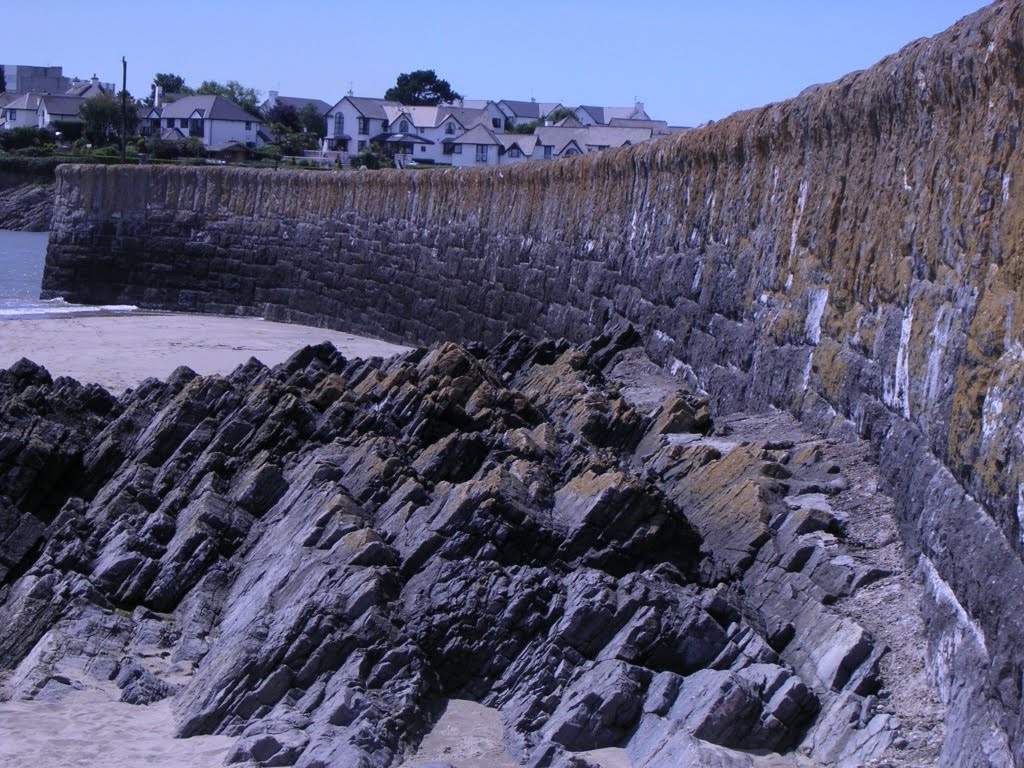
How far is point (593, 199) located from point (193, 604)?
7.58 meters

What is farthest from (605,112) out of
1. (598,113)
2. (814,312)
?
(814,312)

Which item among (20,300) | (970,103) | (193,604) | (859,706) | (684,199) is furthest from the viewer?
(20,300)

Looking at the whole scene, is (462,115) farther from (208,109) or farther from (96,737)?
(96,737)

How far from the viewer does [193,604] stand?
283 inches

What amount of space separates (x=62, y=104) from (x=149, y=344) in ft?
243

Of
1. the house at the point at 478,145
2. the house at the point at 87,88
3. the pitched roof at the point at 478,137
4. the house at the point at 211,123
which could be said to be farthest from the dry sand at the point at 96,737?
the house at the point at 87,88

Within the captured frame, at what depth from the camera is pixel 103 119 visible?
251ft

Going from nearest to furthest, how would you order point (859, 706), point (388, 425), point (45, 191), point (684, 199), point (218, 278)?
point (859, 706)
point (388, 425)
point (684, 199)
point (218, 278)
point (45, 191)

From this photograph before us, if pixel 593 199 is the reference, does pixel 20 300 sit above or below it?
below

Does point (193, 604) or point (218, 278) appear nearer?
point (193, 604)

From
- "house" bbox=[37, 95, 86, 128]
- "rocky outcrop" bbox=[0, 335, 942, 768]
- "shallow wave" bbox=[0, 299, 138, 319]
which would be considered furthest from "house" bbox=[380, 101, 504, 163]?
"rocky outcrop" bbox=[0, 335, 942, 768]

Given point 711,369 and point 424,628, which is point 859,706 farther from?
point 711,369

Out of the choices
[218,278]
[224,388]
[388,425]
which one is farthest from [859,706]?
[218,278]

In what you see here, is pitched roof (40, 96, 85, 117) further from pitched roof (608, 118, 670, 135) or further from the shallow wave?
the shallow wave
